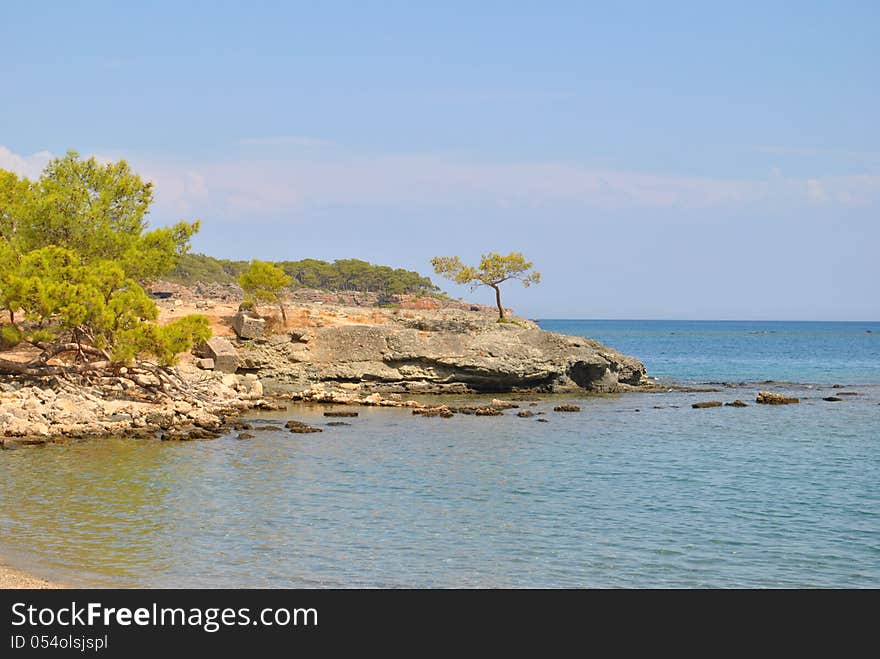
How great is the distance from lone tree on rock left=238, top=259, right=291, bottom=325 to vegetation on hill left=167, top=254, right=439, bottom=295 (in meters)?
72.9

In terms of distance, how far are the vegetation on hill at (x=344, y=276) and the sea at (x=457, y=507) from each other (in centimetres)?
9507

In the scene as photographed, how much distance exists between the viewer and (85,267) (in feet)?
116

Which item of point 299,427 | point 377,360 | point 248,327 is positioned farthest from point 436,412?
point 248,327

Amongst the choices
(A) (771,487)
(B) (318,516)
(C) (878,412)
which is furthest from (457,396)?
(B) (318,516)

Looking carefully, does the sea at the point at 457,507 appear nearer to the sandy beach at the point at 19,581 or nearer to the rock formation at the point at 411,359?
the sandy beach at the point at 19,581

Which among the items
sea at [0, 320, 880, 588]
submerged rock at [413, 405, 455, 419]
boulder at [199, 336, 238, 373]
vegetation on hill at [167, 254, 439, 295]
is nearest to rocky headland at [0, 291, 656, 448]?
boulder at [199, 336, 238, 373]

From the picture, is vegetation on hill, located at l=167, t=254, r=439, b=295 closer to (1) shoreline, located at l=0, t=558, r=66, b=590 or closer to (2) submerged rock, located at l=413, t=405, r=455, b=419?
(2) submerged rock, located at l=413, t=405, r=455, b=419

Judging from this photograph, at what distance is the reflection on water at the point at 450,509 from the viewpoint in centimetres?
1548

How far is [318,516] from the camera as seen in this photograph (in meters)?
19.8

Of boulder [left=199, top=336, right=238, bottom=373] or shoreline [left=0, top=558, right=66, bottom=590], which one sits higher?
boulder [left=199, top=336, right=238, bottom=373]

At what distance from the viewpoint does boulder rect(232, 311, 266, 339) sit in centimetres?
5128

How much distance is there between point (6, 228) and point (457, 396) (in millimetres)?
23809

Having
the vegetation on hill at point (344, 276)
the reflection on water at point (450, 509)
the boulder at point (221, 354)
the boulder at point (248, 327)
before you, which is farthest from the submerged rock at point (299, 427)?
the vegetation on hill at point (344, 276)
